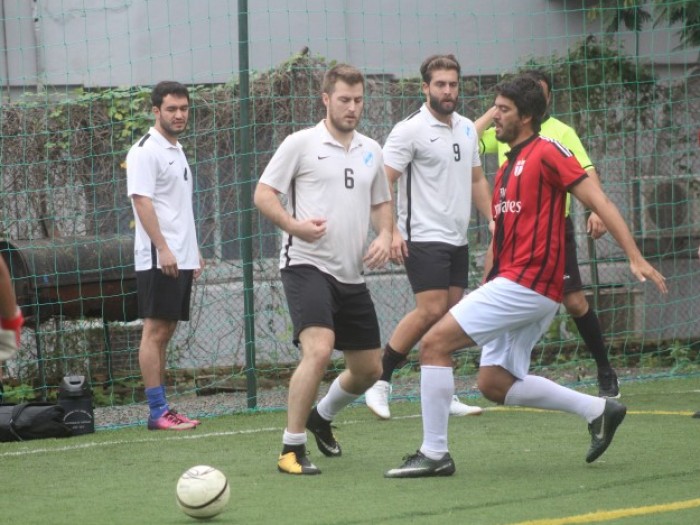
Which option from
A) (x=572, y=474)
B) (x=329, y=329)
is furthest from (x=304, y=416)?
(x=572, y=474)

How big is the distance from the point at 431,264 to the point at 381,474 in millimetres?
2470

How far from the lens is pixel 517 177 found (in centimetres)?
702

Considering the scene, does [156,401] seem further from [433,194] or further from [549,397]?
[549,397]

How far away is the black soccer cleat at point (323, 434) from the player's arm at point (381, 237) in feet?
2.89

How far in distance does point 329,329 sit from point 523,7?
864 cm

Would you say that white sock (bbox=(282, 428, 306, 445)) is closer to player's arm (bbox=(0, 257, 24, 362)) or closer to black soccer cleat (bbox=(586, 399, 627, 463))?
black soccer cleat (bbox=(586, 399, 627, 463))

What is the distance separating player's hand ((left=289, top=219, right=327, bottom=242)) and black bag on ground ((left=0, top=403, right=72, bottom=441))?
9.33 feet

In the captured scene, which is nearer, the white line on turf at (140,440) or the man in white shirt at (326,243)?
the man in white shirt at (326,243)

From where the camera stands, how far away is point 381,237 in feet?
25.2

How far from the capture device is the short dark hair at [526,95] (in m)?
7.07

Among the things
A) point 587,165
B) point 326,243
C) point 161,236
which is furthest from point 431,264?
point 326,243

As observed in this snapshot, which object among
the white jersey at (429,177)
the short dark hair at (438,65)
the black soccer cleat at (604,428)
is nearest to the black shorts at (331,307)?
the black soccer cleat at (604,428)

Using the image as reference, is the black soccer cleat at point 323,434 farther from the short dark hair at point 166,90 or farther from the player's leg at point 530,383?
the short dark hair at point 166,90

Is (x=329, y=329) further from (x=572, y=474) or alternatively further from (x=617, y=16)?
(x=617, y=16)
